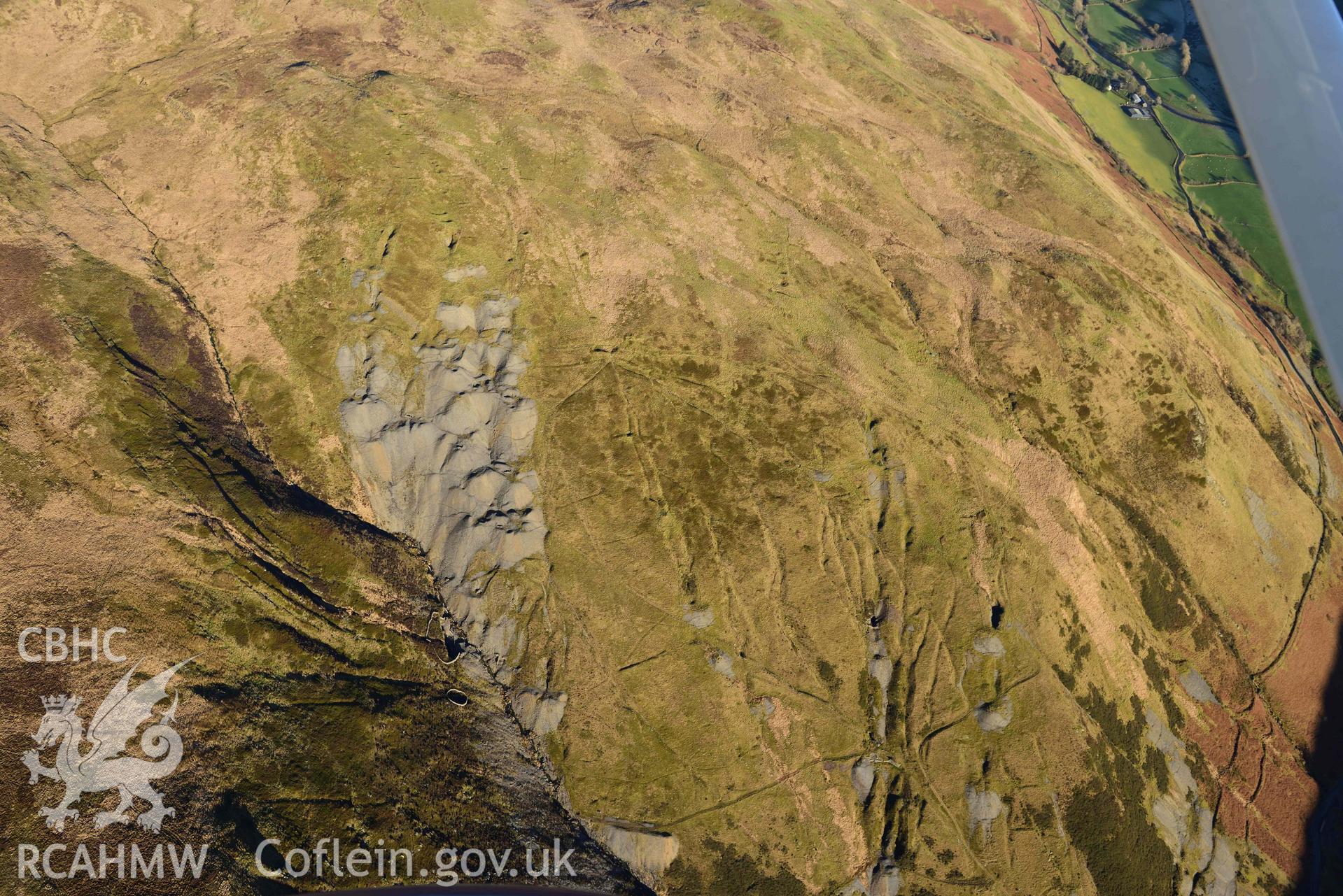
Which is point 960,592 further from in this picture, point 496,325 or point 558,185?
point 558,185

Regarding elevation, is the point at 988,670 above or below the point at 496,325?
above

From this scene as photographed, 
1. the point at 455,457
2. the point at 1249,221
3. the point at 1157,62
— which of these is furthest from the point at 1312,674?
the point at 1157,62

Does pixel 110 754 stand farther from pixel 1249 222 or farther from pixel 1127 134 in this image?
pixel 1127 134

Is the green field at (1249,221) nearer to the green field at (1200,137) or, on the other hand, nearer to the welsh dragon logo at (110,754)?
the green field at (1200,137)

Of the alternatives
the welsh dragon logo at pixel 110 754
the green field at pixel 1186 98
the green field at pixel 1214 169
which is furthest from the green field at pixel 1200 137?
the welsh dragon logo at pixel 110 754

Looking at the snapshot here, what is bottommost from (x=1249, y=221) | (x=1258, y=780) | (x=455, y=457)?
(x=455, y=457)

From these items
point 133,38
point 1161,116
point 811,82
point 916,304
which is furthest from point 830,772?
point 1161,116
